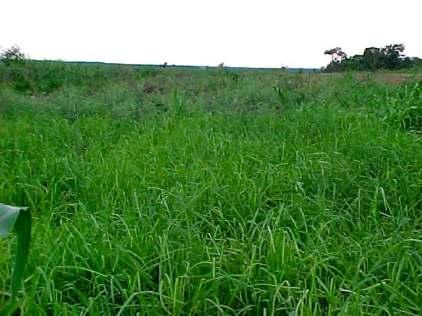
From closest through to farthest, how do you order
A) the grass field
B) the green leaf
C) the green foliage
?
the green leaf
the grass field
the green foliage

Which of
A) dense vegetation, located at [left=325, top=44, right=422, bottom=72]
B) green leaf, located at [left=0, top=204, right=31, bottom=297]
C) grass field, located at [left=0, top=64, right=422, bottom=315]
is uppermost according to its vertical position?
dense vegetation, located at [left=325, top=44, right=422, bottom=72]

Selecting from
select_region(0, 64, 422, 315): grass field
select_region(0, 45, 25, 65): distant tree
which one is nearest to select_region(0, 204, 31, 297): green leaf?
select_region(0, 64, 422, 315): grass field

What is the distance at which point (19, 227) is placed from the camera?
0.89m

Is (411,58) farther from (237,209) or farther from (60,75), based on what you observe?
(237,209)

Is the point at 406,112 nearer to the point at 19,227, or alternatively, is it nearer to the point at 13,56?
the point at 19,227

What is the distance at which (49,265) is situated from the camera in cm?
162

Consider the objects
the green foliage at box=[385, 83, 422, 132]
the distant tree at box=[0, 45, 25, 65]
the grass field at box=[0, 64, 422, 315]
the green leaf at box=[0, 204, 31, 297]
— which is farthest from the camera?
the distant tree at box=[0, 45, 25, 65]

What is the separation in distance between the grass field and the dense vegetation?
547 centimetres

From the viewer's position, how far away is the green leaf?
2.93 feet

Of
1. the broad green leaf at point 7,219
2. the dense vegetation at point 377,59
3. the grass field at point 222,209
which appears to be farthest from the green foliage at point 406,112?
the dense vegetation at point 377,59

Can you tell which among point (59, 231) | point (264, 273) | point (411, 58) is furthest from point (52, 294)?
point (411, 58)

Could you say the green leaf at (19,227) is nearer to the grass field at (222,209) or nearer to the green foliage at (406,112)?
the grass field at (222,209)

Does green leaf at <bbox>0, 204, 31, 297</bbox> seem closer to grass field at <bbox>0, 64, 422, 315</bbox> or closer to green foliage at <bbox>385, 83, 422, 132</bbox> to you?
grass field at <bbox>0, 64, 422, 315</bbox>

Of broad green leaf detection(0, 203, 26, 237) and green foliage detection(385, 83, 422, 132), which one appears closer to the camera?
broad green leaf detection(0, 203, 26, 237)
